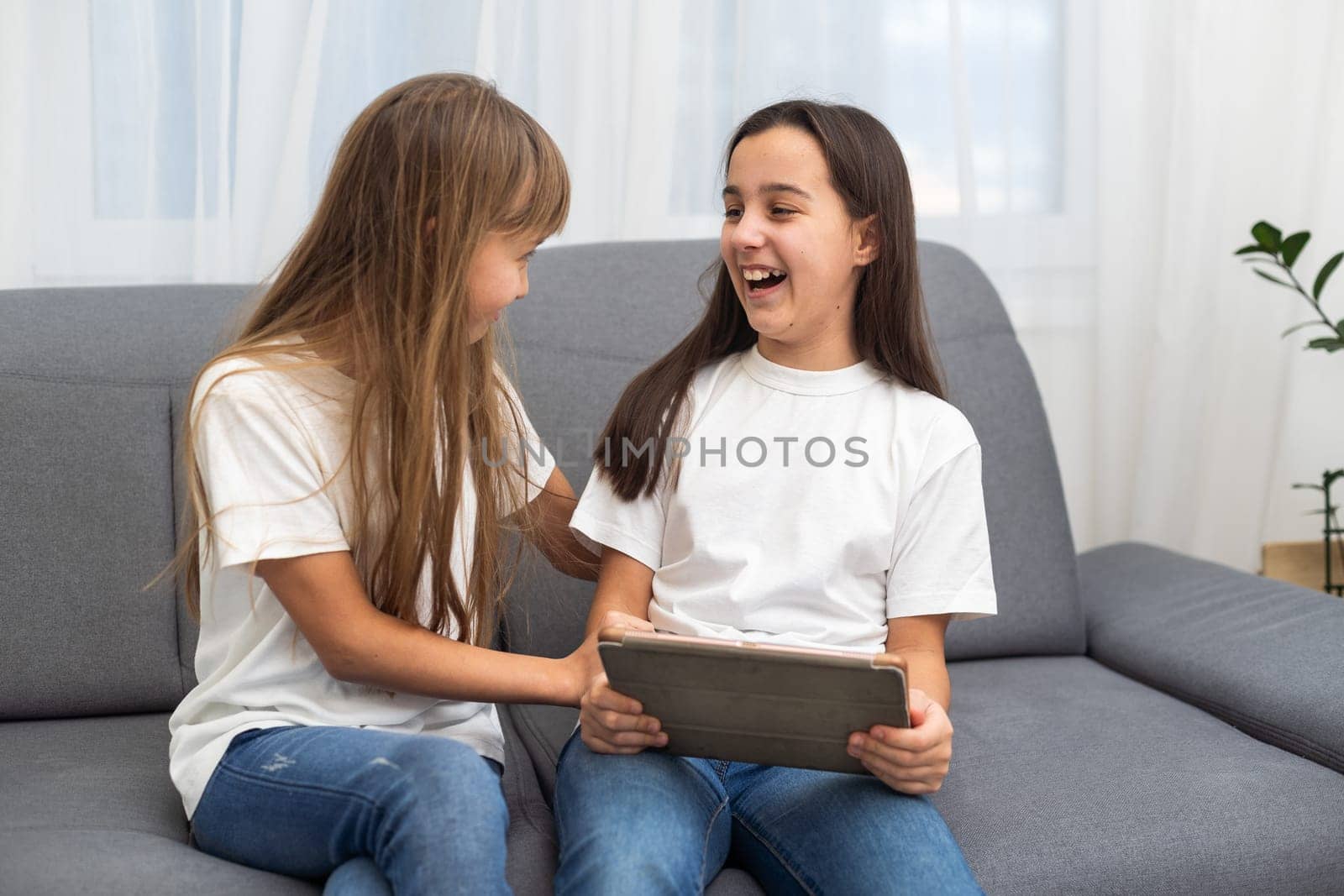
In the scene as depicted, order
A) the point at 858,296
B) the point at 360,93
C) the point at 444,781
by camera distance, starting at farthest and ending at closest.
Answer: the point at 360,93
the point at 858,296
the point at 444,781

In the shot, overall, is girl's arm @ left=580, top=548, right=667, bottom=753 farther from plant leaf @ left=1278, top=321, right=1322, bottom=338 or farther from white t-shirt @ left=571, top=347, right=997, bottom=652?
plant leaf @ left=1278, top=321, right=1322, bottom=338

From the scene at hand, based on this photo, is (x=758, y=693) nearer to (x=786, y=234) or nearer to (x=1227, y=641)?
(x=786, y=234)

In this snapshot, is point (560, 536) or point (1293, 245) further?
point (1293, 245)

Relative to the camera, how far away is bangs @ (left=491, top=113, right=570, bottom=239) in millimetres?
1181

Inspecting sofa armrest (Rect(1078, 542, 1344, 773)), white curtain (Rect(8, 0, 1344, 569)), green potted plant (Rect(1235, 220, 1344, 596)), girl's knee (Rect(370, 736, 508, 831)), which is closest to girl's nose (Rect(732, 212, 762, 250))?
girl's knee (Rect(370, 736, 508, 831))

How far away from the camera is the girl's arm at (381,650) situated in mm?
1113

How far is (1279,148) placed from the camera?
2.30 metres

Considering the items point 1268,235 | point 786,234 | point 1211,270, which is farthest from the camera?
point 1211,270

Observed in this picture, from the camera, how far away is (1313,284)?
2.21m

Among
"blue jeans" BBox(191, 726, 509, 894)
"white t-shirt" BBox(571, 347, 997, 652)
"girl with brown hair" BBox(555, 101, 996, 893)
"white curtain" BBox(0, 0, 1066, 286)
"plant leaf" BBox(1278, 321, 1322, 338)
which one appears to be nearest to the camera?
"blue jeans" BBox(191, 726, 509, 894)

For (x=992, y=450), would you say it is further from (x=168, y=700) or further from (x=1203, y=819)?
(x=168, y=700)

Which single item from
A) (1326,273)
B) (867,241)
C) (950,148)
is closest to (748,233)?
(867,241)

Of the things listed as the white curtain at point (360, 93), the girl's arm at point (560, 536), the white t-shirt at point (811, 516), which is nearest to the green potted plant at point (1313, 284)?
the white curtain at point (360, 93)

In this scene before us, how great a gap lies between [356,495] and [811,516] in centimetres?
49
